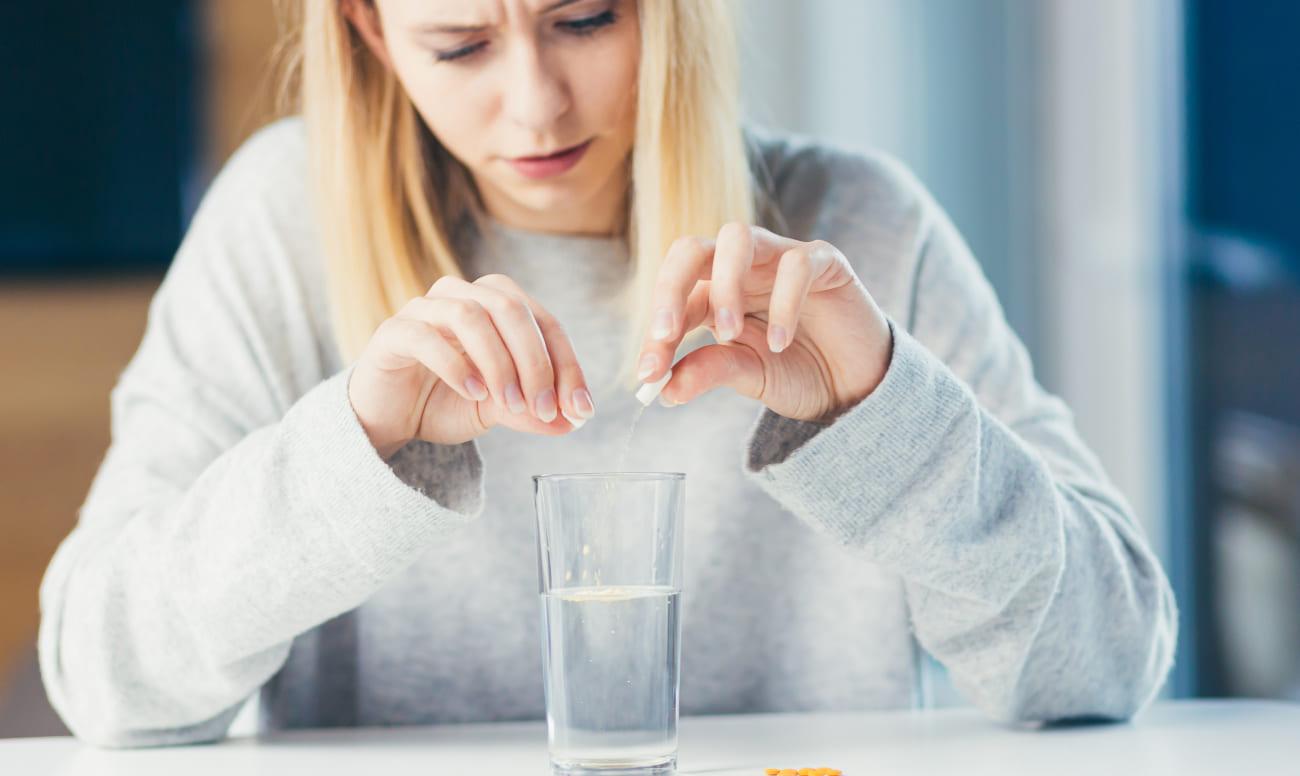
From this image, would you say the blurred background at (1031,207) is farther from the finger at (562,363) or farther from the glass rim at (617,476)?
the glass rim at (617,476)

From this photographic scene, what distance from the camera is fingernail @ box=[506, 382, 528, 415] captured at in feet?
2.86

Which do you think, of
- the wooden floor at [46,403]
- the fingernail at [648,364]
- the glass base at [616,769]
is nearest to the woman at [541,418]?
the fingernail at [648,364]

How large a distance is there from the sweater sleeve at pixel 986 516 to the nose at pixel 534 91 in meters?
0.30

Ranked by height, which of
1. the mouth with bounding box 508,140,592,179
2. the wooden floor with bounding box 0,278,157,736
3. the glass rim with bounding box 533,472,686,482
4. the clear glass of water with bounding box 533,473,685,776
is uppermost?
the mouth with bounding box 508,140,592,179

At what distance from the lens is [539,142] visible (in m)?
1.11

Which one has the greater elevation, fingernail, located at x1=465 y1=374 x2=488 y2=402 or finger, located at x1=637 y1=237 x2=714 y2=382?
finger, located at x1=637 y1=237 x2=714 y2=382

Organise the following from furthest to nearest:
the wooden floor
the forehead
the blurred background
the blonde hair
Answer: the wooden floor < the blurred background < the blonde hair < the forehead

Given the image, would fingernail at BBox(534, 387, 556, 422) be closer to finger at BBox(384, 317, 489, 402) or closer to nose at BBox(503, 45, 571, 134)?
finger at BBox(384, 317, 489, 402)

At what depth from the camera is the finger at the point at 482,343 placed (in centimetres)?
86

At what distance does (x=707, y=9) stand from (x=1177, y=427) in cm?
173

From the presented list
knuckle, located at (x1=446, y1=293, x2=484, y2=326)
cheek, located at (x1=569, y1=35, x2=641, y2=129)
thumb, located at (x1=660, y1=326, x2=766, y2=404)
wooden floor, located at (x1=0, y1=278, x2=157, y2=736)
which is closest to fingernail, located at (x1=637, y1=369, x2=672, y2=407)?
thumb, located at (x1=660, y1=326, x2=766, y2=404)

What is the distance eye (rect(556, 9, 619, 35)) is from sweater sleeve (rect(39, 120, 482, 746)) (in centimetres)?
34

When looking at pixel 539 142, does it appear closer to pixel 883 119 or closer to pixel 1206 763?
pixel 1206 763

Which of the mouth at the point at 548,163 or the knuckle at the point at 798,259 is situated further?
the mouth at the point at 548,163
